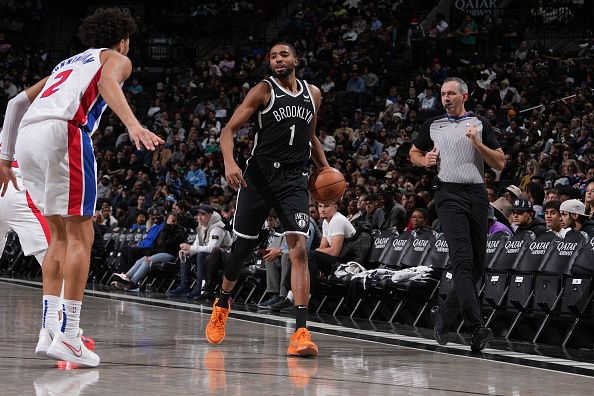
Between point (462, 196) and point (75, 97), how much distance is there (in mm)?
2606

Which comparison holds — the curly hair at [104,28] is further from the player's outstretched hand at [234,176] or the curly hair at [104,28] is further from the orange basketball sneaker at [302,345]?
the orange basketball sneaker at [302,345]

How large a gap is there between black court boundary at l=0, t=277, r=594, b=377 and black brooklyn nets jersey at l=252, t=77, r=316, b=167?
152 cm

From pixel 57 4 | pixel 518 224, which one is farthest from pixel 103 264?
pixel 57 4

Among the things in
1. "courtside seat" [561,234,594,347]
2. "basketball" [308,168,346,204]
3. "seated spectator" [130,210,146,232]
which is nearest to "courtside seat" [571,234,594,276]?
"courtside seat" [561,234,594,347]

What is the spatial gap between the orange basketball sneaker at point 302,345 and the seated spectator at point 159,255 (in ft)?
25.0

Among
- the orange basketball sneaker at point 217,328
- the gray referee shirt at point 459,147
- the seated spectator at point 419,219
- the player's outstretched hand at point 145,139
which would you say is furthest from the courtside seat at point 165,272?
the player's outstretched hand at point 145,139

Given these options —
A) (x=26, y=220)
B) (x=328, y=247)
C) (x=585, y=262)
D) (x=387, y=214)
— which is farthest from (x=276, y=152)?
(x=387, y=214)

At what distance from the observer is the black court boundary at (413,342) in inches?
234

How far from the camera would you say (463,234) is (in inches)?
257

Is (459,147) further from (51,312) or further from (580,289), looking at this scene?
(51,312)

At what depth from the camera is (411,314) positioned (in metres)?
9.21

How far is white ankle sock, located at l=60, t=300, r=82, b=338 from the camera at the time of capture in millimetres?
5160

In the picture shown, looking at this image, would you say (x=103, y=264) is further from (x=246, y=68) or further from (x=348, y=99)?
(x=246, y=68)

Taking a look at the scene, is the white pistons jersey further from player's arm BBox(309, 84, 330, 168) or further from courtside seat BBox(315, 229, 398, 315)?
courtside seat BBox(315, 229, 398, 315)
